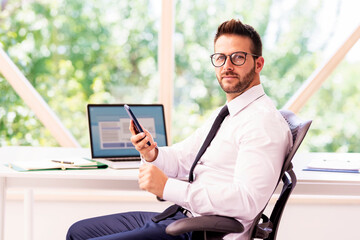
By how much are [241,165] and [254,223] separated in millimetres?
212

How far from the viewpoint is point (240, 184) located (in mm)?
1659

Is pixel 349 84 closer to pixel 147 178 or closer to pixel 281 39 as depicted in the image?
Answer: pixel 281 39

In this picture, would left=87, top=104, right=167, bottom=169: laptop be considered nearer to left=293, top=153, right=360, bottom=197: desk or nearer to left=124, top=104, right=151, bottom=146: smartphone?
left=124, top=104, right=151, bottom=146: smartphone

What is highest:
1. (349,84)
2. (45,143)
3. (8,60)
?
(8,60)

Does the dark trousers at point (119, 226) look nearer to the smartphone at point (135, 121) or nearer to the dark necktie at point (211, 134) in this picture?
the dark necktie at point (211, 134)

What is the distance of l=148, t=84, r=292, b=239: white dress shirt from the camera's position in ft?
5.43

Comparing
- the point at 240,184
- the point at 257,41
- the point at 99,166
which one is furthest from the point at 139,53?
the point at 240,184

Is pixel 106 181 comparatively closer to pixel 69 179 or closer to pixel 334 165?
pixel 69 179

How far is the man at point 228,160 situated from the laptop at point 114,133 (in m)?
0.52

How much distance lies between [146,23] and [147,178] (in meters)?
3.73

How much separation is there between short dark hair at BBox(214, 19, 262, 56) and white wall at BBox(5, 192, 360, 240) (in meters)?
1.95

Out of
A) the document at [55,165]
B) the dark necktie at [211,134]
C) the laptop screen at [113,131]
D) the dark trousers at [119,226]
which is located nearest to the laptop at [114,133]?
the laptop screen at [113,131]

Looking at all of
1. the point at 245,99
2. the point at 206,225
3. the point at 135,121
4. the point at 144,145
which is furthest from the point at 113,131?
the point at 206,225

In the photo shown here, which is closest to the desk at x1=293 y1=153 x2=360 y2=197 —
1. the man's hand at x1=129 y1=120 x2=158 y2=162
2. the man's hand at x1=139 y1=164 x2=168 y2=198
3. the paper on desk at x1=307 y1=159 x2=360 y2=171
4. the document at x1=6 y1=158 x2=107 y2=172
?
the paper on desk at x1=307 y1=159 x2=360 y2=171
